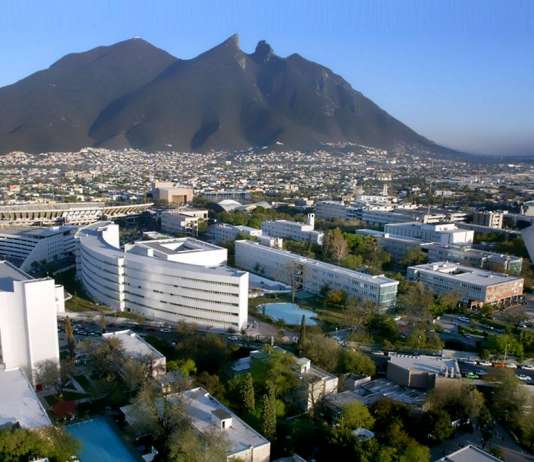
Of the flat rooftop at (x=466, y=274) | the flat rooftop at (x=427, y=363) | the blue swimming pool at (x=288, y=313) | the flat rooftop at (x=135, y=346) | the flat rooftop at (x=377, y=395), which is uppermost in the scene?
the flat rooftop at (x=466, y=274)

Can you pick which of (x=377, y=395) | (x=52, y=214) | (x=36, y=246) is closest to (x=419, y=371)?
(x=377, y=395)

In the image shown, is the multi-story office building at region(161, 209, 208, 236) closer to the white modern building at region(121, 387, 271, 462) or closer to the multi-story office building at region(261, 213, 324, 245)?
the multi-story office building at region(261, 213, 324, 245)

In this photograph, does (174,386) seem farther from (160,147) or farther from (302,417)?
(160,147)

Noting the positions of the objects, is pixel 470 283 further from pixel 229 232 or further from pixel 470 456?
pixel 229 232

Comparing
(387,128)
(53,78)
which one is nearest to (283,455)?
(387,128)

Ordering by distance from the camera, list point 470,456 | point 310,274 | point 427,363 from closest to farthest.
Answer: point 470,456, point 427,363, point 310,274

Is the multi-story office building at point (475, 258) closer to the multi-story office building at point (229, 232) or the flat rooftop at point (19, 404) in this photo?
the multi-story office building at point (229, 232)

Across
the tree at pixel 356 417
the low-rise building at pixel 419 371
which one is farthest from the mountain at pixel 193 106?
the tree at pixel 356 417
